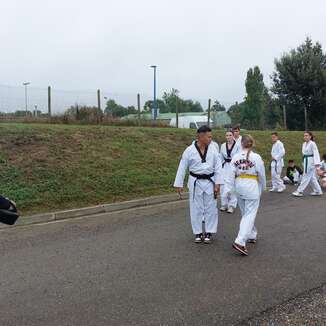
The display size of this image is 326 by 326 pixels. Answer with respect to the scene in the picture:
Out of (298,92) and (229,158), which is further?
(298,92)

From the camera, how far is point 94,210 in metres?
10.3

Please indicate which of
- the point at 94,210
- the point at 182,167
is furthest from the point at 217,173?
the point at 94,210

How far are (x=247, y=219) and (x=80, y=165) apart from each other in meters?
7.01

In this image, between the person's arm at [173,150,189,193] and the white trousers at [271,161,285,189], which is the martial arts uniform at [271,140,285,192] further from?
the person's arm at [173,150,189,193]

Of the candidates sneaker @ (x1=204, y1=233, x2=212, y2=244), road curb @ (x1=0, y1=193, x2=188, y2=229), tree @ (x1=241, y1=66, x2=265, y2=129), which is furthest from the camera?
tree @ (x1=241, y1=66, x2=265, y2=129)

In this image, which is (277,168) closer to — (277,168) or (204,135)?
(277,168)

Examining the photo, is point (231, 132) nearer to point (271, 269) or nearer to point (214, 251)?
point (214, 251)

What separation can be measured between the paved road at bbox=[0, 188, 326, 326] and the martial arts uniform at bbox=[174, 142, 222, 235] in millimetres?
365

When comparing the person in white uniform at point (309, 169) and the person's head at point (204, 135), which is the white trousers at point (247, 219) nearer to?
the person's head at point (204, 135)

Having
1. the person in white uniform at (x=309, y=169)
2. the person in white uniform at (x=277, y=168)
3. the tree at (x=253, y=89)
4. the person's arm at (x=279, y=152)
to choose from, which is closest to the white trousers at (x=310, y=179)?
the person in white uniform at (x=309, y=169)

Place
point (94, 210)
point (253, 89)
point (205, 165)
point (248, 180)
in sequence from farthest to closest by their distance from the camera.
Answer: point (253, 89) < point (94, 210) < point (205, 165) < point (248, 180)

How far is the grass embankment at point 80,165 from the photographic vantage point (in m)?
10.9

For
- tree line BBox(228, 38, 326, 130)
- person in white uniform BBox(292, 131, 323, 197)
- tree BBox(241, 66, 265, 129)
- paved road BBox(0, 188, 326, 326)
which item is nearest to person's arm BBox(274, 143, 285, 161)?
person in white uniform BBox(292, 131, 323, 197)

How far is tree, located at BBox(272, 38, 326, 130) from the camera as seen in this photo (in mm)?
33469
